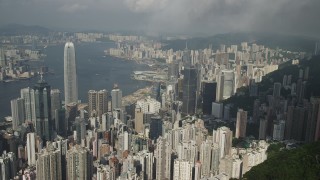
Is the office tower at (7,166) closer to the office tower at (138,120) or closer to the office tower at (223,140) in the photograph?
the office tower at (138,120)

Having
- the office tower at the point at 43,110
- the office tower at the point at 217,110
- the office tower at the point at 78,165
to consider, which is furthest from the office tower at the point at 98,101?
the office tower at the point at 78,165

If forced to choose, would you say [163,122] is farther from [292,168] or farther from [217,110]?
[292,168]

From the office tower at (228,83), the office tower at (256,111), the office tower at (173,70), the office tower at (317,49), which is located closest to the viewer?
the office tower at (256,111)

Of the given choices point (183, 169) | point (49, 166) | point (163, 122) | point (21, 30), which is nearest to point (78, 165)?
point (49, 166)

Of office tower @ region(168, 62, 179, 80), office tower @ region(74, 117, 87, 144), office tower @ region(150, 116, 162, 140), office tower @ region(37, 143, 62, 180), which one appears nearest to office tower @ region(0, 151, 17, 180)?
office tower @ region(37, 143, 62, 180)

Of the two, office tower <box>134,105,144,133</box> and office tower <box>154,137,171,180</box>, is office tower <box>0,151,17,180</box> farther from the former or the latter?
office tower <box>134,105,144,133</box>

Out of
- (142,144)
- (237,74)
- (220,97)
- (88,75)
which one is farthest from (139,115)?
(237,74)

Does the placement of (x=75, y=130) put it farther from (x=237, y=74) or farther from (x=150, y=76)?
(x=237, y=74)
